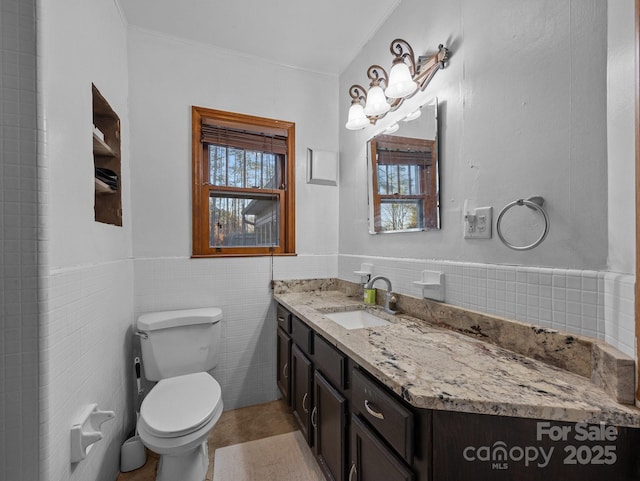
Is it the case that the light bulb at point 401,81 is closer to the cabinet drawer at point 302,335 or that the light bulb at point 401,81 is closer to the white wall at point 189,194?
the white wall at point 189,194

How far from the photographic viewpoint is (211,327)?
186cm

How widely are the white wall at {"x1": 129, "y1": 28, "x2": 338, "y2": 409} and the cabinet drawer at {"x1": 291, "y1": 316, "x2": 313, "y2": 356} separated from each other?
0.49m

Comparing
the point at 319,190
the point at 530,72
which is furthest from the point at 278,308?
the point at 530,72

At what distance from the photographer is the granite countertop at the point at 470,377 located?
2.17ft

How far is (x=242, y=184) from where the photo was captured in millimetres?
2201

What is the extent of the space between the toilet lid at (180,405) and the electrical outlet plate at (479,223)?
147 cm

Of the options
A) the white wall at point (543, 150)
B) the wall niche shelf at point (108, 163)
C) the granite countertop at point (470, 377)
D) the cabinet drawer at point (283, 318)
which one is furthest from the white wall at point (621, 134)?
the wall niche shelf at point (108, 163)

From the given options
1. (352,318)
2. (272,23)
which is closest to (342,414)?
(352,318)

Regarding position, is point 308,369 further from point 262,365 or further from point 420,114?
point 420,114

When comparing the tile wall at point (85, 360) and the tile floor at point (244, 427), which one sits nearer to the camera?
the tile wall at point (85, 360)

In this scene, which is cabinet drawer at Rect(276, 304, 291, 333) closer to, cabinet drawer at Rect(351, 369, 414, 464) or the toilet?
the toilet

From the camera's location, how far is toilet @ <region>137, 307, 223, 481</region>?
125 centimetres

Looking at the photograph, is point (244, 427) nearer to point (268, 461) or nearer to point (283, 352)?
point (268, 461)

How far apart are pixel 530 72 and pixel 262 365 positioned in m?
2.31
